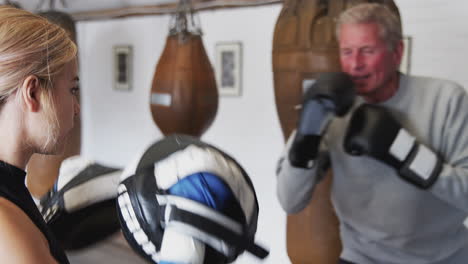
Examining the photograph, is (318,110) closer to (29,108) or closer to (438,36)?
(29,108)

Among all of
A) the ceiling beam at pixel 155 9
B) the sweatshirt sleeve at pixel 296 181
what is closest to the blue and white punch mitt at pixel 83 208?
the sweatshirt sleeve at pixel 296 181

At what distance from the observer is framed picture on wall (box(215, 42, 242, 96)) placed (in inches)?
96.7

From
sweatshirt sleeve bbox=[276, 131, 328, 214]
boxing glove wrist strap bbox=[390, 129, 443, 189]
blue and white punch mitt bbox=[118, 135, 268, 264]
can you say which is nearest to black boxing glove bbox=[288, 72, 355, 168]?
sweatshirt sleeve bbox=[276, 131, 328, 214]

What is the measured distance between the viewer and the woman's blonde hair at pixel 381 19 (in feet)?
4.28

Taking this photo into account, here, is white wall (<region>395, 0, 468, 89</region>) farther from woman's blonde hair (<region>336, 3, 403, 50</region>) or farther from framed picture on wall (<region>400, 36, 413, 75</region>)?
woman's blonde hair (<region>336, 3, 403, 50</region>)

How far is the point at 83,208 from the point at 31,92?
46 centimetres

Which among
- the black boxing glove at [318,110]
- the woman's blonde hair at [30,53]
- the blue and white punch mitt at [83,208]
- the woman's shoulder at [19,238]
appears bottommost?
the blue and white punch mitt at [83,208]

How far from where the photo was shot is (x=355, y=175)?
1.39m

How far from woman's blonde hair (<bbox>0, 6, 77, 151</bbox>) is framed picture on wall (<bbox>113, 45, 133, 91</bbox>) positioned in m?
2.21

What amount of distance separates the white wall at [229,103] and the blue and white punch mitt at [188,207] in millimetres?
1571

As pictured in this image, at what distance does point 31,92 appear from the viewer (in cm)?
79

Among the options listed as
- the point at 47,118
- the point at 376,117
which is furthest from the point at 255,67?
the point at 47,118

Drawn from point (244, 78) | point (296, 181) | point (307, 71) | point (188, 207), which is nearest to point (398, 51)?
point (307, 71)

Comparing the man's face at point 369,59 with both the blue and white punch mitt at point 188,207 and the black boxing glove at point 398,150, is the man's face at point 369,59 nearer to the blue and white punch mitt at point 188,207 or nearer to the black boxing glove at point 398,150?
the black boxing glove at point 398,150
